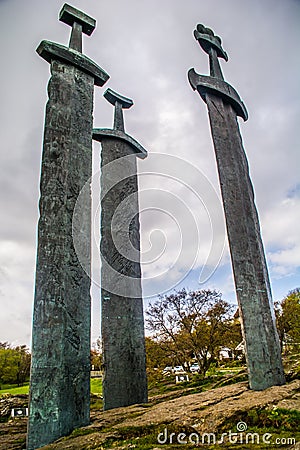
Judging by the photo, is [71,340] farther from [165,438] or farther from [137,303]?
[137,303]

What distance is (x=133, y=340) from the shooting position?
632 cm

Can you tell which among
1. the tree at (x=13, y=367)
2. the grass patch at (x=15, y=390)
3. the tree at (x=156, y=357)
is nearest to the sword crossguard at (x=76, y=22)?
the grass patch at (x=15, y=390)

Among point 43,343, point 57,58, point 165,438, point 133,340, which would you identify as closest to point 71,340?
point 43,343

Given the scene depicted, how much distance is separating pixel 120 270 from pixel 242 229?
2730mm

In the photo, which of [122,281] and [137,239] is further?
[137,239]

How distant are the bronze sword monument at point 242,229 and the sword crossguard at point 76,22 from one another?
2.16m

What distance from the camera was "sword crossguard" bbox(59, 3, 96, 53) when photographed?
19.5ft

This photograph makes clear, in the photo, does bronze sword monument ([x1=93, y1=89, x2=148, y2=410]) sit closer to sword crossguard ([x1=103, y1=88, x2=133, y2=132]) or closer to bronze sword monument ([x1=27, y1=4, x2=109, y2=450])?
sword crossguard ([x1=103, y1=88, x2=133, y2=132])

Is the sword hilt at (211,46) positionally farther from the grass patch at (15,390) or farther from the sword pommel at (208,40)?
the grass patch at (15,390)

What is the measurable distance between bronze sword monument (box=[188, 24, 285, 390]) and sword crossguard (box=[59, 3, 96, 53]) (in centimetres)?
216

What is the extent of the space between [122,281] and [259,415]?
13.0 ft

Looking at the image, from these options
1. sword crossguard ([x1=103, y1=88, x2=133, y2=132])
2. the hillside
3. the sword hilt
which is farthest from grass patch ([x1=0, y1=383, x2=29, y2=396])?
the sword hilt

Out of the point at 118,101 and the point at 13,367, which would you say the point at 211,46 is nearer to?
the point at 118,101

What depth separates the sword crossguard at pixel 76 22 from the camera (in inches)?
233
